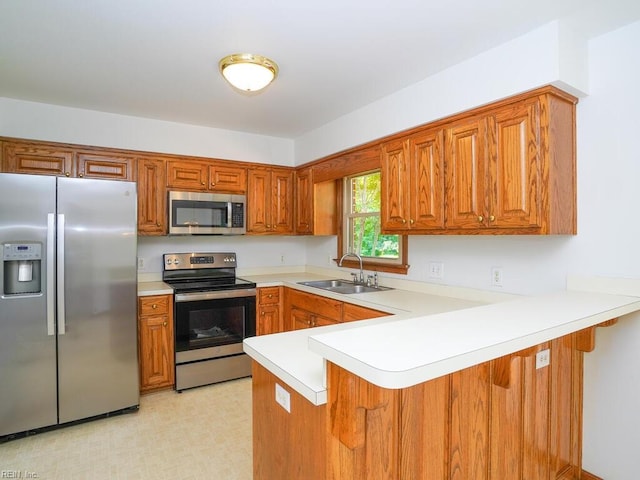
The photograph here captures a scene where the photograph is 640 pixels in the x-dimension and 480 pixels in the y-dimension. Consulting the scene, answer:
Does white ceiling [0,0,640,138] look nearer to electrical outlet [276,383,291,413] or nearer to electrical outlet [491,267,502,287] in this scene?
electrical outlet [491,267,502,287]

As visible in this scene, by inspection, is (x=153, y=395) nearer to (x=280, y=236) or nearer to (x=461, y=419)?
(x=280, y=236)

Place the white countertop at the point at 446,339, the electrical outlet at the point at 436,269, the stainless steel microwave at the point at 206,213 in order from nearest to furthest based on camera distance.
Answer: the white countertop at the point at 446,339
the electrical outlet at the point at 436,269
the stainless steel microwave at the point at 206,213

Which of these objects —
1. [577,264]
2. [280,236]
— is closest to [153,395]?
[280,236]

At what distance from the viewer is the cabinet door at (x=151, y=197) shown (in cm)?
327

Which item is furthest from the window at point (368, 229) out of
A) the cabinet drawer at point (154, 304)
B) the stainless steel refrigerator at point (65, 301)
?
the stainless steel refrigerator at point (65, 301)

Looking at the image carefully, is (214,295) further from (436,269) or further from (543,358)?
(543,358)

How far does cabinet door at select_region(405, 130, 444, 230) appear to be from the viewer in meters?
2.35

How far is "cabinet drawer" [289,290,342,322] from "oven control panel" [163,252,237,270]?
33.0 inches

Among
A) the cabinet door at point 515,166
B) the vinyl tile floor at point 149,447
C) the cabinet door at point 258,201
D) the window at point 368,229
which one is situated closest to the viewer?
the cabinet door at point 515,166

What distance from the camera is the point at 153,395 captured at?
305 centimetres

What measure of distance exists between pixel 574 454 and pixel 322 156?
2.83 metres

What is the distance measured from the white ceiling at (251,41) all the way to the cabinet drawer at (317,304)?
1578mm

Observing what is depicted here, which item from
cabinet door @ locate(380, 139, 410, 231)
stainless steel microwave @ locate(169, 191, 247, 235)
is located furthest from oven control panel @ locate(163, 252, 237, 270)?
cabinet door @ locate(380, 139, 410, 231)

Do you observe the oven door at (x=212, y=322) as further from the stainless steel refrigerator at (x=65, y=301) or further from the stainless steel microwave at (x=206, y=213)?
the stainless steel microwave at (x=206, y=213)
